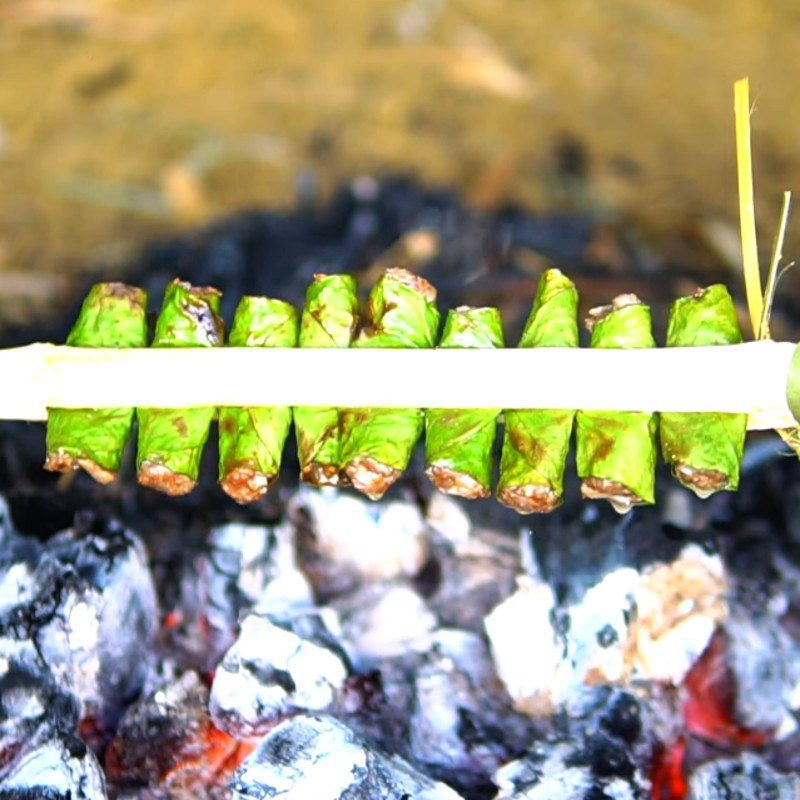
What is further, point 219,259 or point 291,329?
point 219,259

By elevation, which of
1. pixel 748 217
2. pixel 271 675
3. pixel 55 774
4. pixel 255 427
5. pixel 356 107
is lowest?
pixel 55 774

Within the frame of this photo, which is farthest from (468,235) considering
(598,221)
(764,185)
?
(764,185)

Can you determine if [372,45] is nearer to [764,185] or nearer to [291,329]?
[764,185]

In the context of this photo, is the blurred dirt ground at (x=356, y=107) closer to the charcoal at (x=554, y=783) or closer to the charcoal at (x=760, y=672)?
the charcoal at (x=760, y=672)

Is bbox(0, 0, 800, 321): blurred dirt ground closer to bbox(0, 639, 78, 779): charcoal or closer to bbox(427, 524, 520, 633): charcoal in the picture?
bbox(427, 524, 520, 633): charcoal

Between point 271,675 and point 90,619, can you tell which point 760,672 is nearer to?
point 271,675

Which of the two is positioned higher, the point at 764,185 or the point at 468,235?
the point at 764,185

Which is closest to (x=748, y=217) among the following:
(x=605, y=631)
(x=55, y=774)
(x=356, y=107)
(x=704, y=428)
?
(x=704, y=428)
